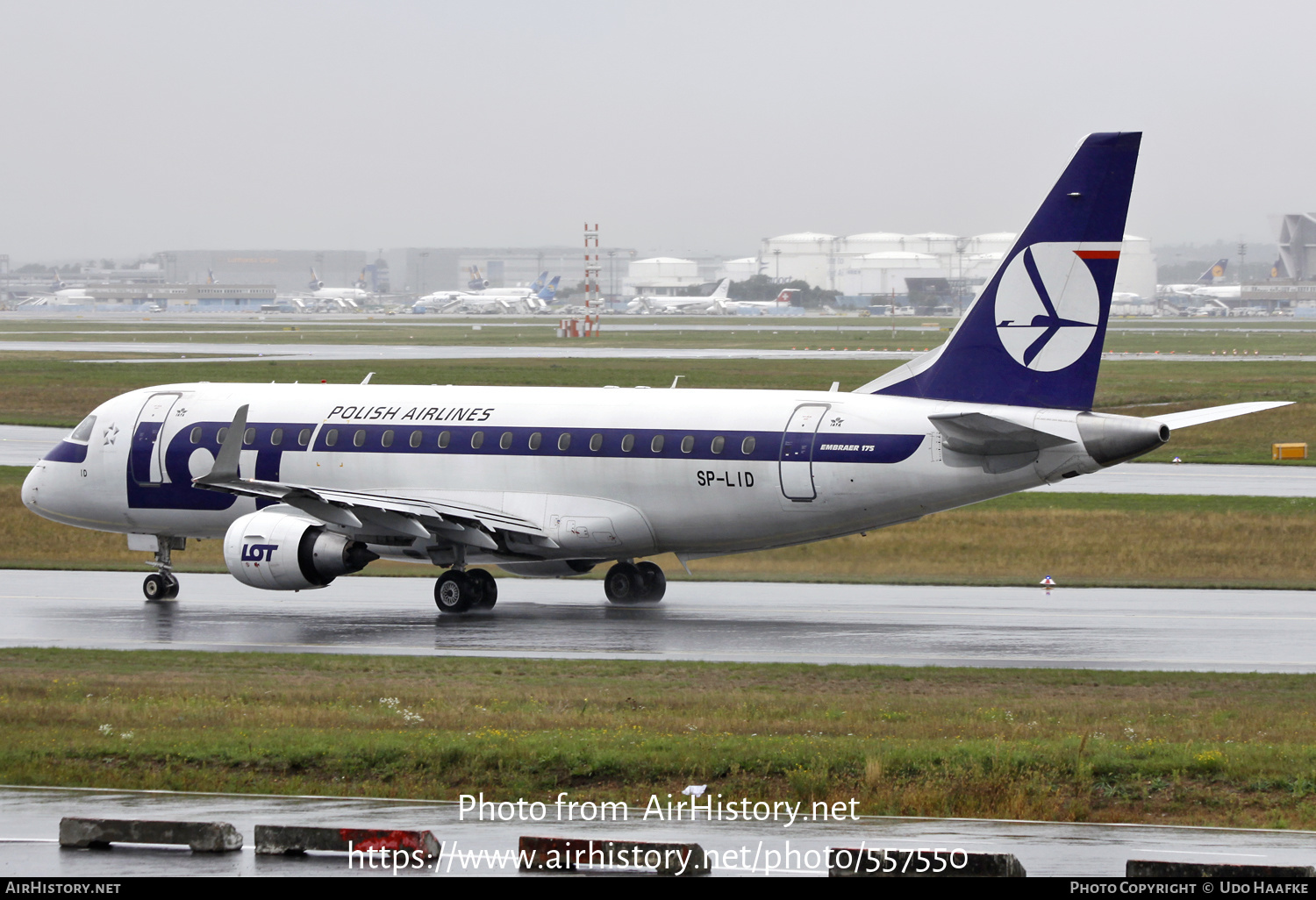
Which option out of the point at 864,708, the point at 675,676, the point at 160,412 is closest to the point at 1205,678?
the point at 864,708

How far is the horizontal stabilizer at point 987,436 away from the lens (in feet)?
92.8

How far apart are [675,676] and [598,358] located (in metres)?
83.7

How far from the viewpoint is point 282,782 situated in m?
16.0

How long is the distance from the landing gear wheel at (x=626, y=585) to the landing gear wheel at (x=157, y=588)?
9.05 m

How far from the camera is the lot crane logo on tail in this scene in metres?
29.0

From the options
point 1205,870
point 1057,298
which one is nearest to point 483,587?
point 1057,298

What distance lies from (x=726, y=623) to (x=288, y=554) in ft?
27.4

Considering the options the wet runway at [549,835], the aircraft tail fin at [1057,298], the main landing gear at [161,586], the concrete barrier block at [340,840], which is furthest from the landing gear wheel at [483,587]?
the concrete barrier block at [340,840]

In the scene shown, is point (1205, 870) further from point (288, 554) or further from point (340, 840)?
point (288, 554)

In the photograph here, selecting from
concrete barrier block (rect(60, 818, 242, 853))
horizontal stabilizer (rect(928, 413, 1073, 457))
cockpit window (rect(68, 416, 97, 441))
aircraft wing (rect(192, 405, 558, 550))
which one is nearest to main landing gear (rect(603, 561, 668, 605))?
aircraft wing (rect(192, 405, 558, 550))

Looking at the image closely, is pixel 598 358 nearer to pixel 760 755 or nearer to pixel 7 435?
pixel 7 435

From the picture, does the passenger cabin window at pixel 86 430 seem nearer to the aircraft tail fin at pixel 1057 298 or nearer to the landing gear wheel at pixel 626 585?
the landing gear wheel at pixel 626 585

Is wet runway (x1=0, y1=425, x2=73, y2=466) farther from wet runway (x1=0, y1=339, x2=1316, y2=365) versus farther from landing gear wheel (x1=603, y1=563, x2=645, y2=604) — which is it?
wet runway (x1=0, y1=339, x2=1316, y2=365)

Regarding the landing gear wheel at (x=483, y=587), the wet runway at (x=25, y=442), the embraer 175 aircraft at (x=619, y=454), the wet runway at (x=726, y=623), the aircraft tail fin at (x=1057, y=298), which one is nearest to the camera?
the wet runway at (x=726, y=623)
